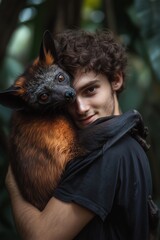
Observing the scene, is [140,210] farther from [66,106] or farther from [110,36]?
[110,36]

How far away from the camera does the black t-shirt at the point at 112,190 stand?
7.26 ft

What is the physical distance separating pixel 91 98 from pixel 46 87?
31 cm

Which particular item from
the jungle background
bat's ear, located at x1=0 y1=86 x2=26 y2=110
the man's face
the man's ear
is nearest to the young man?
the man's face

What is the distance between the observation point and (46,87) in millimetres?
2701

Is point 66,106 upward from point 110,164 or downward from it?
upward

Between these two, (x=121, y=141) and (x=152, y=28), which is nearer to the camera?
(x=121, y=141)

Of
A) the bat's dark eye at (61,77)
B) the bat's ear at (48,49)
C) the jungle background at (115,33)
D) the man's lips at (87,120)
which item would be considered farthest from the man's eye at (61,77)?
the jungle background at (115,33)

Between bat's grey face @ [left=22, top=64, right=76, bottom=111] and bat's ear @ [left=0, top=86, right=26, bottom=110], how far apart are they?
4 cm

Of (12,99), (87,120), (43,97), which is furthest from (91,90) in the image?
(12,99)

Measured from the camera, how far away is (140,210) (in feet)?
7.51

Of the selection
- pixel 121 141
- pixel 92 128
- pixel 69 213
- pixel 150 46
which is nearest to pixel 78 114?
pixel 92 128

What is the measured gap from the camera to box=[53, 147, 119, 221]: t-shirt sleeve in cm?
220

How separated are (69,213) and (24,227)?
0.81 ft

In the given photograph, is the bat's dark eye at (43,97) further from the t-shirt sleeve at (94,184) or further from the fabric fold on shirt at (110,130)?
the t-shirt sleeve at (94,184)
